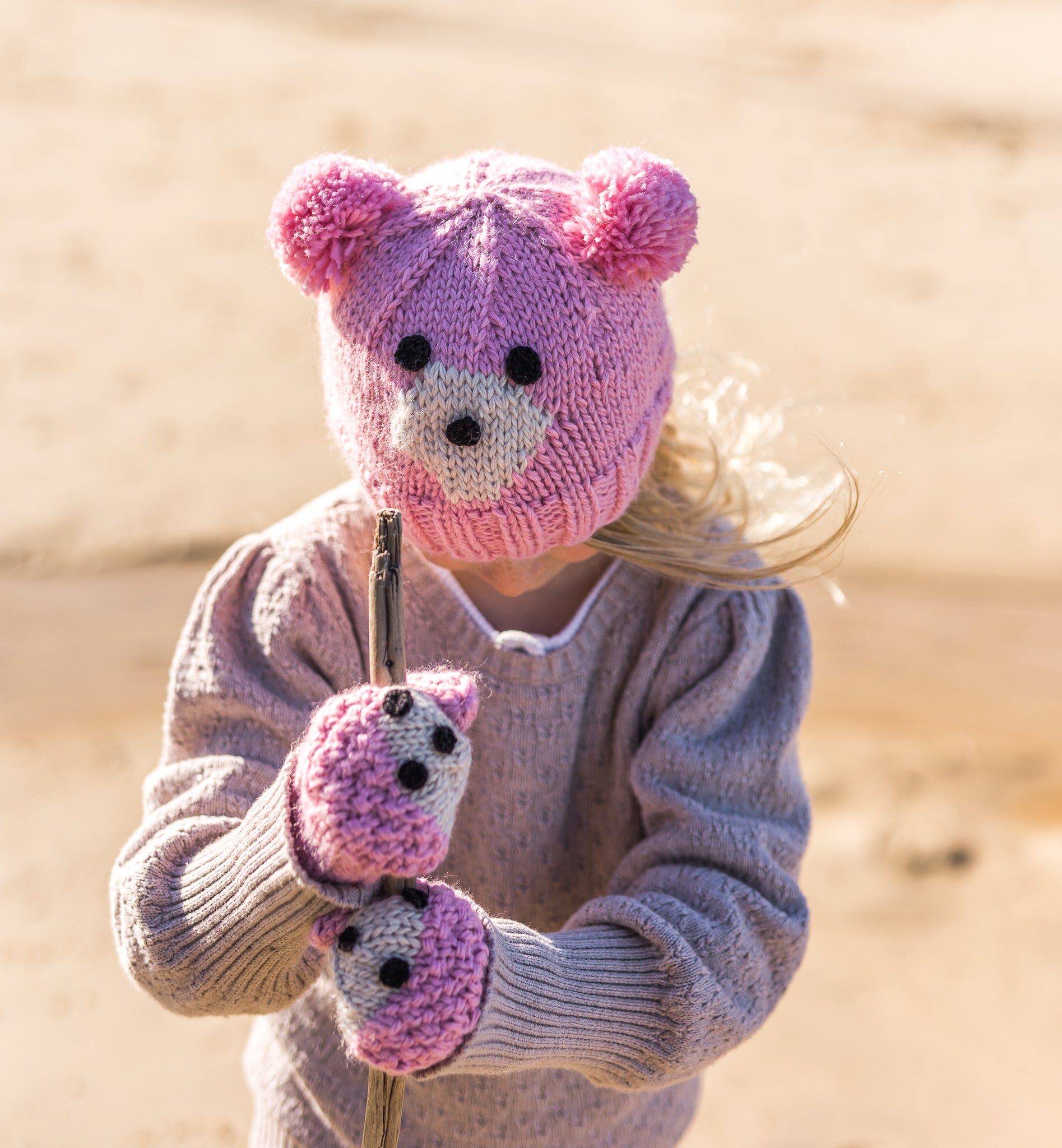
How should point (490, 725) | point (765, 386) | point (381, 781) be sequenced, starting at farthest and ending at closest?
point (765, 386)
point (490, 725)
point (381, 781)

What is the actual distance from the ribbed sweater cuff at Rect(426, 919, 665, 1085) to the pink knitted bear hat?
0.32 meters

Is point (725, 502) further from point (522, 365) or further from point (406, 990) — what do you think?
point (406, 990)

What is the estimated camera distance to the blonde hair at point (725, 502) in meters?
1.13

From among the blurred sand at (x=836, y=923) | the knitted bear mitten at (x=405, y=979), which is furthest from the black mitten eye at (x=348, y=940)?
the blurred sand at (x=836, y=923)

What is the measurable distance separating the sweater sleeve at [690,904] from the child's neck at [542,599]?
0.34 ft

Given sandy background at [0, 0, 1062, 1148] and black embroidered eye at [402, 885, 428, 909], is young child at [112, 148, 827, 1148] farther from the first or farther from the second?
sandy background at [0, 0, 1062, 1148]

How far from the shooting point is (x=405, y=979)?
0.85 m

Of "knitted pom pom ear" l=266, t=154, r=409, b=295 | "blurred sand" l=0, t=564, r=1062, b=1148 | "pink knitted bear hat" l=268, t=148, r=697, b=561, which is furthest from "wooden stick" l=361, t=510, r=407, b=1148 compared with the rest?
"blurred sand" l=0, t=564, r=1062, b=1148

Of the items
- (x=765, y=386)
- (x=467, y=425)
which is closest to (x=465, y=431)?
(x=467, y=425)

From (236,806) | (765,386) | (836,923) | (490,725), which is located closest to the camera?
(236,806)

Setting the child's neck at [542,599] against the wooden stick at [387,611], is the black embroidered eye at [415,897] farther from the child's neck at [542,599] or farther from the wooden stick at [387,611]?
the child's neck at [542,599]

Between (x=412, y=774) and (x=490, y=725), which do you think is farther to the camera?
(x=490, y=725)

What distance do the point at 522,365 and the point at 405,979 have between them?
1.46 feet

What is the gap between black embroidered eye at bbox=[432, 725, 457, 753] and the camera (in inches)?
32.4
